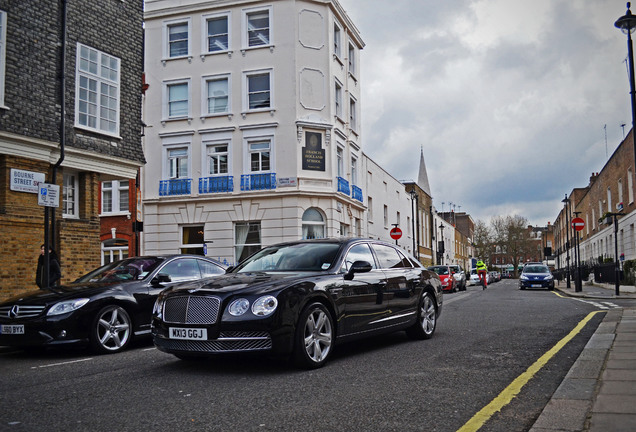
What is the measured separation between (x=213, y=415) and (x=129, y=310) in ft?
14.8

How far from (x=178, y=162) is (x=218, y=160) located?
230 centimetres

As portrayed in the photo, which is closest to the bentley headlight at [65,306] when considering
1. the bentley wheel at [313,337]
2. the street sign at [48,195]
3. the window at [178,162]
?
the bentley wheel at [313,337]

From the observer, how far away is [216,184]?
1156 inches

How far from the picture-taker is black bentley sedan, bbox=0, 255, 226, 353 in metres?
7.73

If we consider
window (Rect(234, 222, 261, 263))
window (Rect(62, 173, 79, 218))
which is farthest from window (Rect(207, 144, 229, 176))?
window (Rect(62, 173, 79, 218))

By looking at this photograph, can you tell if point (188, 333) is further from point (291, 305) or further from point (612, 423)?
point (612, 423)

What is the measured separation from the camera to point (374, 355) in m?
7.29

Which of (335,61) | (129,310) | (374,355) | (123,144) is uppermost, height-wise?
(335,61)

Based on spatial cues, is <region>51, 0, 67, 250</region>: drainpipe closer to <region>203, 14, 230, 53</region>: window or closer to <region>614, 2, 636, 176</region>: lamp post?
<region>614, 2, 636, 176</region>: lamp post

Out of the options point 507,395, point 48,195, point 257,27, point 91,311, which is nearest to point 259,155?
A: point 257,27

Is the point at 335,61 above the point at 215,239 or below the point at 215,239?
above

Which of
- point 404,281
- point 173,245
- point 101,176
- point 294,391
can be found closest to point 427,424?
point 294,391

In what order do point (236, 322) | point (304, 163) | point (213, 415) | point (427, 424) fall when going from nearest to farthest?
point (427, 424) < point (213, 415) < point (236, 322) < point (304, 163)

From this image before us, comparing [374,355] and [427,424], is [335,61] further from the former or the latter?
[427,424]
